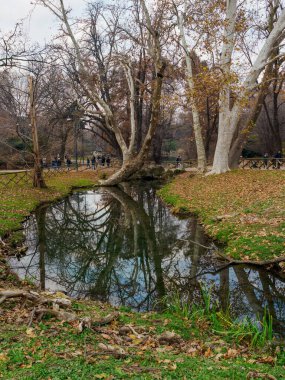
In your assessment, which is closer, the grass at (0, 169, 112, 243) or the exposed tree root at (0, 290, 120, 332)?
the exposed tree root at (0, 290, 120, 332)

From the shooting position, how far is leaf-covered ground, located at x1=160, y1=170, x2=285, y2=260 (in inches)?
379

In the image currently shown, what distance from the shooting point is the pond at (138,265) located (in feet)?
24.8

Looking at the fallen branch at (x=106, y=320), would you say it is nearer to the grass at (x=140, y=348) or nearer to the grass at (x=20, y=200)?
the grass at (x=140, y=348)

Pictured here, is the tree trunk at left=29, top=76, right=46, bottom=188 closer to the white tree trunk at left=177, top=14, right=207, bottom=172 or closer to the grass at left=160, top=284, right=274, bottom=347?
the white tree trunk at left=177, top=14, right=207, bottom=172

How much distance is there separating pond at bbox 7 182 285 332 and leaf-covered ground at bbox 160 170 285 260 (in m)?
0.55

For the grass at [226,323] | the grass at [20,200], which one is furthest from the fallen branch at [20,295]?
the grass at [20,200]

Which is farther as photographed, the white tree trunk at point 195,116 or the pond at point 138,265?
the white tree trunk at point 195,116

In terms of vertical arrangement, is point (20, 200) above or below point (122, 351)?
above

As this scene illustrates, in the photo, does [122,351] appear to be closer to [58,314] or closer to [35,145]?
[58,314]

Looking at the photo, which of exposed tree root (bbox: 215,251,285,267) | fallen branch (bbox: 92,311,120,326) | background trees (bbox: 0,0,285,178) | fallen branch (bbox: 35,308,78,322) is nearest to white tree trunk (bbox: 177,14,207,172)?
background trees (bbox: 0,0,285,178)

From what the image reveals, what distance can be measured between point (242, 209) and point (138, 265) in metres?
5.34

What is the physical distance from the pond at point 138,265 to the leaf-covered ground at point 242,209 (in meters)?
0.55

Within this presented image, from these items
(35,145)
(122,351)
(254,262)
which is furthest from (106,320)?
(35,145)

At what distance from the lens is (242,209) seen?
1333 centimetres
